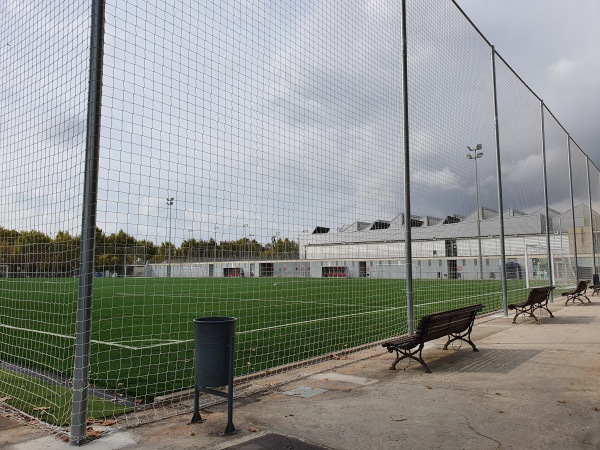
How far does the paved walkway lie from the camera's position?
391 cm

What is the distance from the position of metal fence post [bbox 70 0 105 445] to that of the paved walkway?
454 mm

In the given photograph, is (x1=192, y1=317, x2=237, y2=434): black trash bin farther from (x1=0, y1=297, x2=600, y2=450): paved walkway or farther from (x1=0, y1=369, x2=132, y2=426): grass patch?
(x1=0, y1=369, x2=132, y2=426): grass patch

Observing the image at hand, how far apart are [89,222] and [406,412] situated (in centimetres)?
335

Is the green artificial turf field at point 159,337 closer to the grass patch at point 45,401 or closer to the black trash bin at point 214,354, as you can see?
the grass patch at point 45,401

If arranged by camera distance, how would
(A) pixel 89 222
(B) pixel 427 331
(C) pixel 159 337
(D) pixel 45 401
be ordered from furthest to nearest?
(C) pixel 159 337, (B) pixel 427 331, (D) pixel 45 401, (A) pixel 89 222

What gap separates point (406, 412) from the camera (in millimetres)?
4633

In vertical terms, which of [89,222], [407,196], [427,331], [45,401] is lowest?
[45,401]

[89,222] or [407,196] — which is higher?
[407,196]

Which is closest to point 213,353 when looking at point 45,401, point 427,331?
point 45,401

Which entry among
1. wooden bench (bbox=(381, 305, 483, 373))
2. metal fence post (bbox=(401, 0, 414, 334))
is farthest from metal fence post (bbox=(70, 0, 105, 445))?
metal fence post (bbox=(401, 0, 414, 334))

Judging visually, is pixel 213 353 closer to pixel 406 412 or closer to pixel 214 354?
pixel 214 354

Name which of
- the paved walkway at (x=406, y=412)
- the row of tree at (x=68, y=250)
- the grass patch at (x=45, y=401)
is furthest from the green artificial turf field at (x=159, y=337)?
the paved walkway at (x=406, y=412)

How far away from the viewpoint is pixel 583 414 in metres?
4.45

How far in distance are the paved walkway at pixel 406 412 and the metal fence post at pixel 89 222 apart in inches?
17.9
